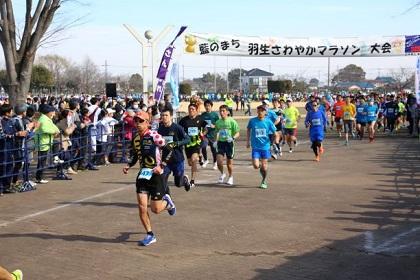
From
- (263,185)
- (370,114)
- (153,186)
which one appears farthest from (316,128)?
(153,186)

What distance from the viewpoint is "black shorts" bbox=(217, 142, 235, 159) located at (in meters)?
12.5

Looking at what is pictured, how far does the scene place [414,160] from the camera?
54.2ft

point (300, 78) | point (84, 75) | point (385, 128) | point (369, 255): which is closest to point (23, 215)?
point (369, 255)

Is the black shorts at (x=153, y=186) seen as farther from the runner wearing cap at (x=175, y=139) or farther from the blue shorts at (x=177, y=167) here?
the blue shorts at (x=177, y=167)

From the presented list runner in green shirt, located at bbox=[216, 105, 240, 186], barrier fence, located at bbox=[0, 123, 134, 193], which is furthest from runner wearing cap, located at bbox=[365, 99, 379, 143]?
runner in green shirt, located at bbox=[216, 105, 240, 186]

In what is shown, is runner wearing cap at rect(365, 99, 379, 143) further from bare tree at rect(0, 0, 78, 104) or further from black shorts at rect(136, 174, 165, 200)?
black shorts at rect(136, 174, 165, 200)

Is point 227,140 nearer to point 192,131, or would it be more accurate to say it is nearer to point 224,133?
point 224,133

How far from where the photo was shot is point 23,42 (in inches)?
677

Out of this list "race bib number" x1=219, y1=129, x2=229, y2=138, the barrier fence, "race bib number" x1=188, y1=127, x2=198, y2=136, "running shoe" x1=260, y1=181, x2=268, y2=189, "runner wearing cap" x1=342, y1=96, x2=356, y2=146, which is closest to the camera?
the barrier fence

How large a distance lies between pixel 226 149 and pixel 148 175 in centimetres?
519

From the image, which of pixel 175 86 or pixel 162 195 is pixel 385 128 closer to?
pixel 175 86

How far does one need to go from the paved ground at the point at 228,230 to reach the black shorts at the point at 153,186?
65 cm

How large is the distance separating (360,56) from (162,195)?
59.6 ft

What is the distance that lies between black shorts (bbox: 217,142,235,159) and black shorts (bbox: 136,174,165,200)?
4.91 m
